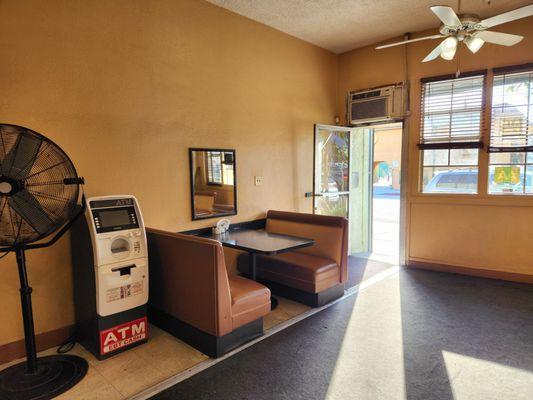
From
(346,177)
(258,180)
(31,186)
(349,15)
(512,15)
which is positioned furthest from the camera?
(346,177)

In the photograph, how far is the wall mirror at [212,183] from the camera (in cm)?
348

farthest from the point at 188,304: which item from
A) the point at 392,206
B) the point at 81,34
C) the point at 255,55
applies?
the point at 392,206

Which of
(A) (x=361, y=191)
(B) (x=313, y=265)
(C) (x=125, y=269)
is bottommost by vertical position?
(B) (x=313, y=265)

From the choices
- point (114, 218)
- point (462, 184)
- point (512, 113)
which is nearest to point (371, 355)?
point (114, 218)

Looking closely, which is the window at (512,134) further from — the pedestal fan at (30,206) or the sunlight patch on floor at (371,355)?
the pedestal fan at (30,206)

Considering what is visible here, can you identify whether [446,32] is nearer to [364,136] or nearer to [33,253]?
[364,136]

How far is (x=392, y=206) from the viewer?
11.0 meters

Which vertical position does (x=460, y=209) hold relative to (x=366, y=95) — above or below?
below

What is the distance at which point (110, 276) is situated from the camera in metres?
2.44

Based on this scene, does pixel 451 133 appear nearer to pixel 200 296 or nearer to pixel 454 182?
pixel 454 182

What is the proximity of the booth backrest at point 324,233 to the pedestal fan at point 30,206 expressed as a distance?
233 cm

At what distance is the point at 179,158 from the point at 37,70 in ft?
4.29

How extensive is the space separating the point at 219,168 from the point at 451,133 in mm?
2994

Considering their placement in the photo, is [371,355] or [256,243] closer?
[371,355]
